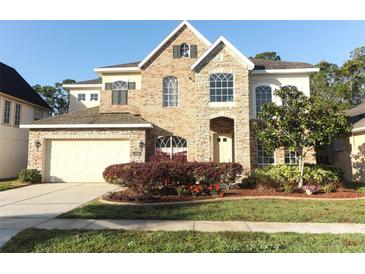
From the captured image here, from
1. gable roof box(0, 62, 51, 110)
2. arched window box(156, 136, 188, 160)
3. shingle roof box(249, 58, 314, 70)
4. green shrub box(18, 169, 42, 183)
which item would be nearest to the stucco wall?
gable roof box(0, 62, 51, 110)

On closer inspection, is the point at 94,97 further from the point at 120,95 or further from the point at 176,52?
the point at 176,52

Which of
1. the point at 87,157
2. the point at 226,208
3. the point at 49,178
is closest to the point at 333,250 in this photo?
the point at 226,208

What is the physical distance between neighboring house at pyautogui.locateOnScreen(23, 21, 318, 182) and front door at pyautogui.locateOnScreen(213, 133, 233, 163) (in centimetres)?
6

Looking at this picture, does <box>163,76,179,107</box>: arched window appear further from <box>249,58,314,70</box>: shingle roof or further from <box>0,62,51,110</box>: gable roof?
<box>0,62,51,110</box>: gable roof

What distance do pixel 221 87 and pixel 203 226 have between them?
988 cm

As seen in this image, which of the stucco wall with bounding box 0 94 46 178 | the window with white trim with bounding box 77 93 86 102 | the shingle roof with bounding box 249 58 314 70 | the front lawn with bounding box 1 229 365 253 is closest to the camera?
the front lawn with bounding box 1 229 365 253

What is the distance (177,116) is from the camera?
1655cm

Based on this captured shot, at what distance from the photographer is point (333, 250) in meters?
5.15

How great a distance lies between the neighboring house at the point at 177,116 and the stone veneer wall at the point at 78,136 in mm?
54

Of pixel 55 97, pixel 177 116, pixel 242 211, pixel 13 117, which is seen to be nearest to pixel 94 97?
pixel 13 117

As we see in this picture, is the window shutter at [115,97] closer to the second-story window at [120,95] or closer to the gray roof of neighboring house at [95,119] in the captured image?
the second-story window at [120,95]

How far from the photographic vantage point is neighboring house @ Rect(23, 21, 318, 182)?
15.2 m

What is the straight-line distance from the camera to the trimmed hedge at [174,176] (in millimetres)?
10836

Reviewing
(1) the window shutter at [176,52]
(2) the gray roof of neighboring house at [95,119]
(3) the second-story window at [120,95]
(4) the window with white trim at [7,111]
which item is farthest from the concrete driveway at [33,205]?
(1) the window shutter at [176,52]
